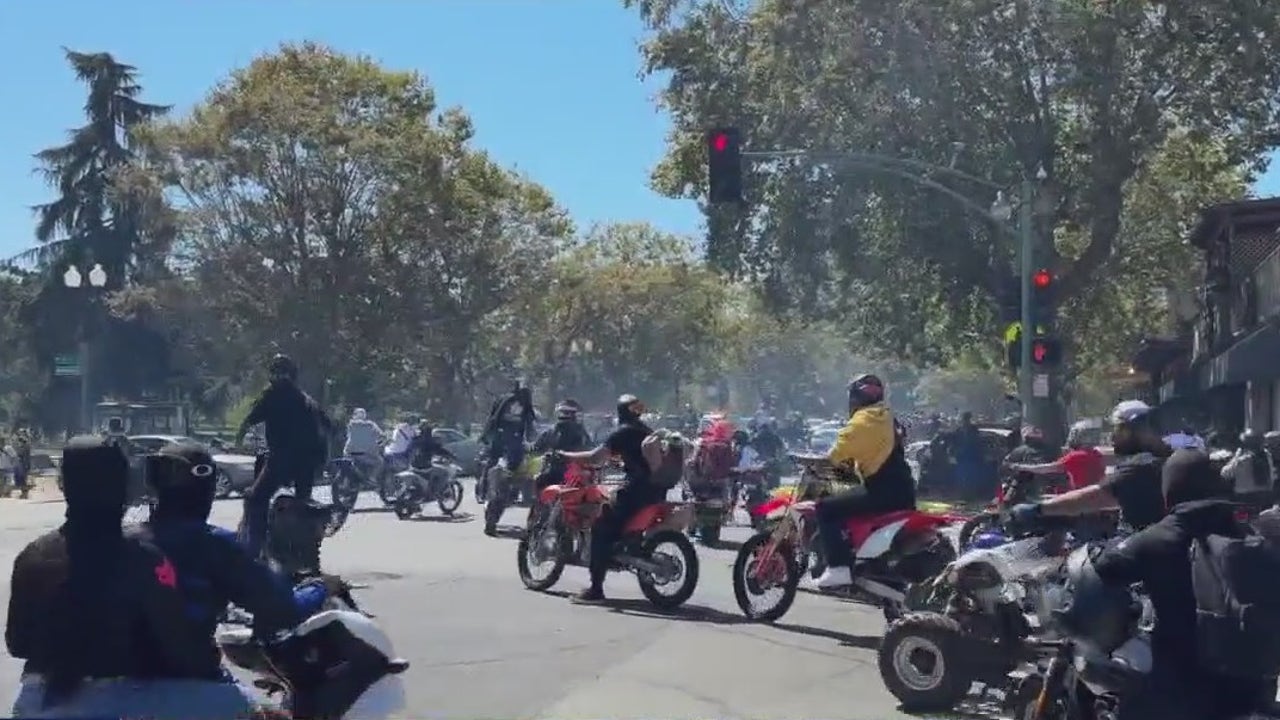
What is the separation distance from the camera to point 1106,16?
31656 millimetres

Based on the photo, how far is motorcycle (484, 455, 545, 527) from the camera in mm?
21359

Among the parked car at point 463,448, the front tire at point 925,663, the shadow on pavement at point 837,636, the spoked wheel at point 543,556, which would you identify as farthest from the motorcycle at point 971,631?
the parked car at point 463,448

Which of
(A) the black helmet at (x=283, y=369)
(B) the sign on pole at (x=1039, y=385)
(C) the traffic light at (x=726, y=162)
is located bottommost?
(A) the black helmet at (x=283, y=369)

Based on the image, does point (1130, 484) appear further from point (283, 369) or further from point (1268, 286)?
point (1268, 286)

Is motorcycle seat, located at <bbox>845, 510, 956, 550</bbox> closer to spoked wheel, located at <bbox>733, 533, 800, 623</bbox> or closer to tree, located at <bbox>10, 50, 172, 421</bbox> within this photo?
spoked wheel, located at <bbox>733, 533, 800, 623</bbox>

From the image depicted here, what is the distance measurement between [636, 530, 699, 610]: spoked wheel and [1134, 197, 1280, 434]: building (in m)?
16.3

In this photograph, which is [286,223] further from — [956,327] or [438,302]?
[956,327]

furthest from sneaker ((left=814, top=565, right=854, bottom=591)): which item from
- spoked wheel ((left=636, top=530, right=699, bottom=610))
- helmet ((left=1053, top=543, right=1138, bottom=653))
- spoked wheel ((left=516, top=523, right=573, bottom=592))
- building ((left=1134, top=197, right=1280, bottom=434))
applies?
building ((left=1134, top=197, right=1280, bottom=434))

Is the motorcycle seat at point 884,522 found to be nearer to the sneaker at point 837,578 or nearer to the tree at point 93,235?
the sneaker at point 837,578

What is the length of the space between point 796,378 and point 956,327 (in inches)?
2995

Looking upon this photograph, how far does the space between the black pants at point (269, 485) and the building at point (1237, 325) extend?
1735 cm

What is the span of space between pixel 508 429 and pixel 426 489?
2452mm

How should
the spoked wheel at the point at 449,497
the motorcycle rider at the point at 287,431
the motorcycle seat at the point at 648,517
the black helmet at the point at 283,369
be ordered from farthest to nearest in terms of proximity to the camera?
the spoked wheel at the point at 449,497 < the black helmet at the point at 283,369 < the motorcycle rider at the point at 287,431 < the motorcycle seat at the point at 648,517

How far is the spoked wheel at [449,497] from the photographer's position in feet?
82.9
